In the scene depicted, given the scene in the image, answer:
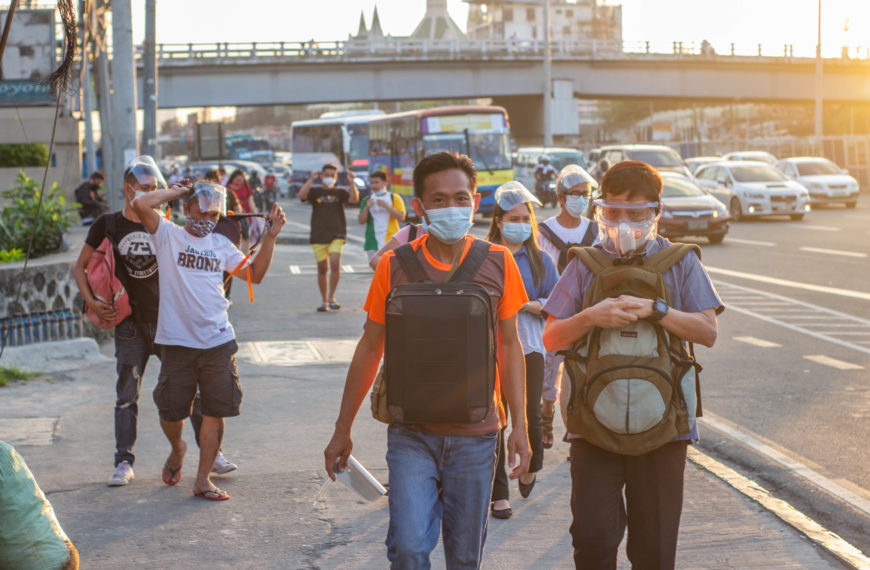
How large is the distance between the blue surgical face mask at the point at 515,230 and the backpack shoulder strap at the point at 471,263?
2.33 metres

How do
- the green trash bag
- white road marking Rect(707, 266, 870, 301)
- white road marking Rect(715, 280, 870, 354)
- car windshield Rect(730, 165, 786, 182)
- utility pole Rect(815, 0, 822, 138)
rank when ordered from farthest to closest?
utility pole Rect(815, 0, 822, 138) → car windshield Rect(730, 165, 786, 182) → white road marking Rect(707, 266, 870, 301) → white road marking Rect(715, 280, 870, 354) → the green trash bag

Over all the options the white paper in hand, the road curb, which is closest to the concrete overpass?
the road curb

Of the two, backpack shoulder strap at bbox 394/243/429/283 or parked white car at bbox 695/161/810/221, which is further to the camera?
parked white car at bbox 695/161/810/221

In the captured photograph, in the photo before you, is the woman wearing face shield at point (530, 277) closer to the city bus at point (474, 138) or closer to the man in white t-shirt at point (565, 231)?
the man in white t-shirt at point (565, 231)

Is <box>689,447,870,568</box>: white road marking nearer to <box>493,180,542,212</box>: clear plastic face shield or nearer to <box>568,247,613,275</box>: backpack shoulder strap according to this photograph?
<box>493,180,542,212</box>: clear plastic face shield

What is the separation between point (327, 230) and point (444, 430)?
11.8 meters

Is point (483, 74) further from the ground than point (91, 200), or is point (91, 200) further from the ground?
point (483, 74)

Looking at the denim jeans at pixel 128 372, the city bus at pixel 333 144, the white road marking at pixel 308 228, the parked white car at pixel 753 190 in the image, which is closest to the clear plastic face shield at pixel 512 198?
the denim jeans at pixel 128 372

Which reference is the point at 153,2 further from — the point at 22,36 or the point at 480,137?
the point at 480,137

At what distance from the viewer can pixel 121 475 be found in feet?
22.4

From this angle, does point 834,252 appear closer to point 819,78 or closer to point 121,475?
point 121,475

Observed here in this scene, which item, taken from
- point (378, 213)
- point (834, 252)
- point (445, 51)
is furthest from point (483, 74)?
point (378, 213)

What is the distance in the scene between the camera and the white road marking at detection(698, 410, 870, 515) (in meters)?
6.52

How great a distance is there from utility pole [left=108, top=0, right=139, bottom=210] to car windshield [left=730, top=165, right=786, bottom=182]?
2041cm
